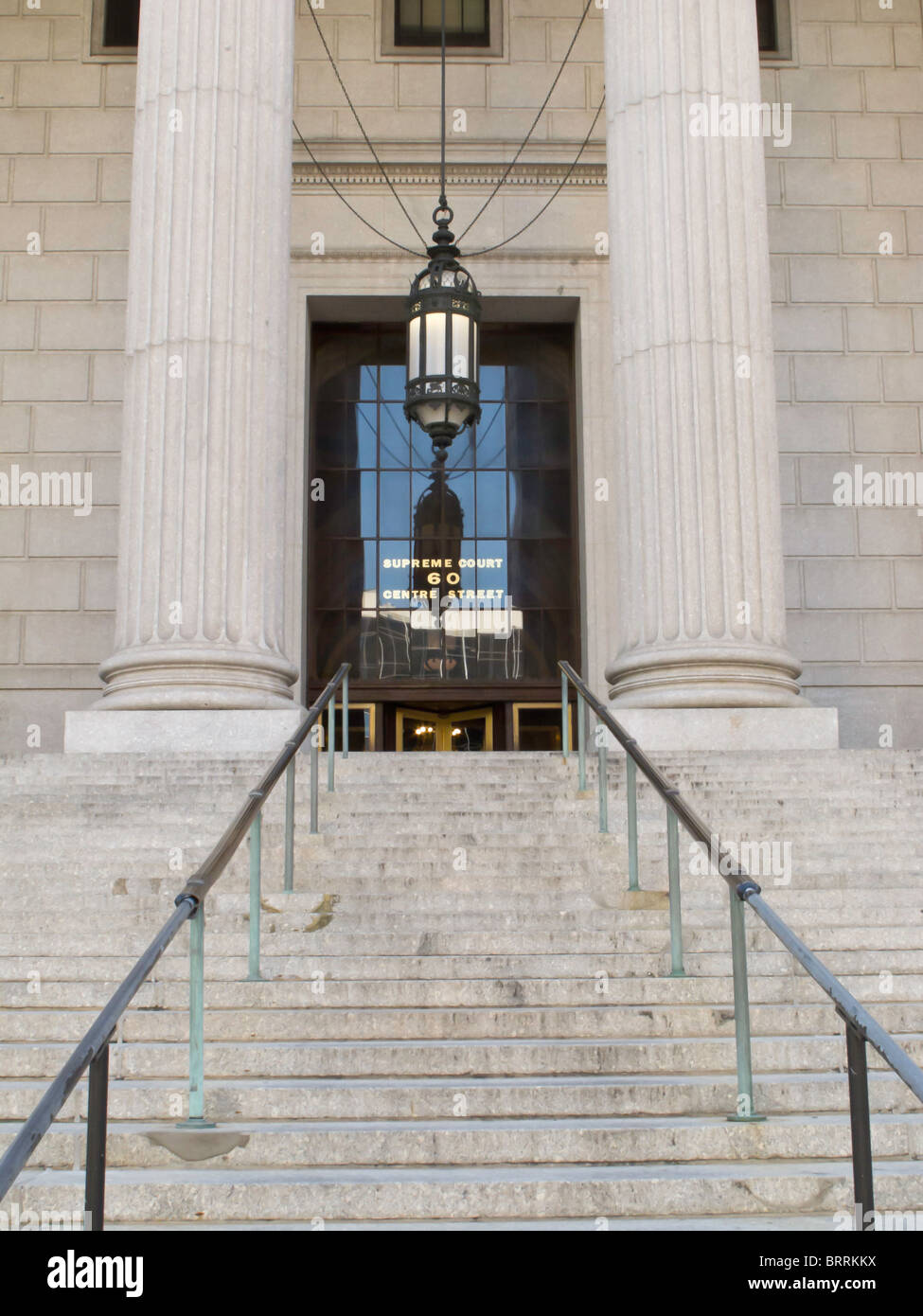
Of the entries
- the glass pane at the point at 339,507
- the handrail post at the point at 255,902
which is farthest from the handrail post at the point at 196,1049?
the glass pane at the point at 339,507

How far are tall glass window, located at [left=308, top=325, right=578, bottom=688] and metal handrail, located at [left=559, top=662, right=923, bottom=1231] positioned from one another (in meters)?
7.43

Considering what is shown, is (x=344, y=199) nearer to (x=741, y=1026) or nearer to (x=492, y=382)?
(x=492, y=382)

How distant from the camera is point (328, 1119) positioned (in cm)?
520

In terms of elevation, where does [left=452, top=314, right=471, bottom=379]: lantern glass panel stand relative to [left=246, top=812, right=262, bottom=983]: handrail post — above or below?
above

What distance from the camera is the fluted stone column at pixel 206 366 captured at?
1101cm

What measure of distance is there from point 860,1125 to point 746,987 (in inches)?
53.2

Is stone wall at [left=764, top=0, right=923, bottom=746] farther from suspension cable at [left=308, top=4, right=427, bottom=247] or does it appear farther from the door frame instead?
suspension cable at [left=308, top=4, right=427, bottom=247]

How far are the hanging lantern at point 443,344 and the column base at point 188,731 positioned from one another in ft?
10.0

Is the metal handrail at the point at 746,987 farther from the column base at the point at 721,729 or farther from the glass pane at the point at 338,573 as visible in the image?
the glass pane at the point at 338,573

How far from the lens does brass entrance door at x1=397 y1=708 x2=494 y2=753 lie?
15.9 metres

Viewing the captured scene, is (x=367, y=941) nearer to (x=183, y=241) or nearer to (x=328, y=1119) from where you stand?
(x=328, y=1119)

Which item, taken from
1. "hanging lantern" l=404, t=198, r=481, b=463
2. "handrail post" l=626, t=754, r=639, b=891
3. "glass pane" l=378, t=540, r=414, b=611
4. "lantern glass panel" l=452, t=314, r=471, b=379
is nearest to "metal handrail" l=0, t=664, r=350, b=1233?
"handrail post" l=626, t=754, r=639, b=891

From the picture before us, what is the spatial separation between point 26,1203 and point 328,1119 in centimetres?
114
